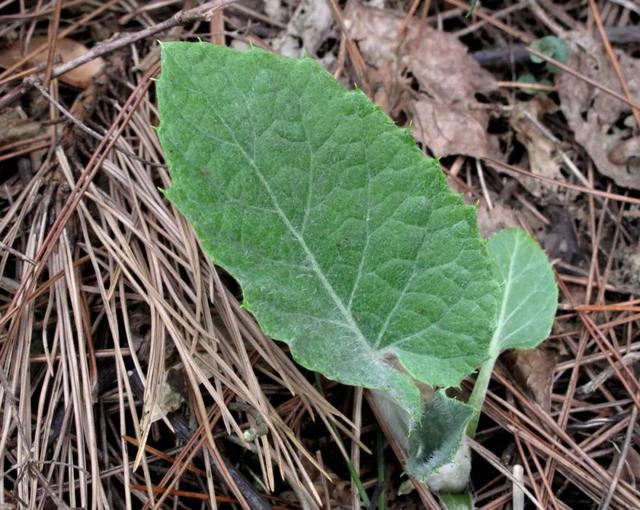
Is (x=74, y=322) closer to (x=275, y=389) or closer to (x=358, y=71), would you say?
(x=275, y=389)

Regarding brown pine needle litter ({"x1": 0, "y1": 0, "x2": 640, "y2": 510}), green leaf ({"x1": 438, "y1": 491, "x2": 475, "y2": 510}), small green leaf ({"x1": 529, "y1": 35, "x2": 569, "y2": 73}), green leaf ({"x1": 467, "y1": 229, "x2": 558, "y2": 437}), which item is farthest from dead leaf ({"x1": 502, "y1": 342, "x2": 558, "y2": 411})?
small green leaf ({"x1": 529, "y1": 35, "x2": 569, "y2": 73})

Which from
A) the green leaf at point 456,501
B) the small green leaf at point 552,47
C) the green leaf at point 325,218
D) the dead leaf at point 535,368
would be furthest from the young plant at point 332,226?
the small green leaf at point 552,47

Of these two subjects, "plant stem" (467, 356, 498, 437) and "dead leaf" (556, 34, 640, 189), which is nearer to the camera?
"plant stem" (467, 356, 498, 437)

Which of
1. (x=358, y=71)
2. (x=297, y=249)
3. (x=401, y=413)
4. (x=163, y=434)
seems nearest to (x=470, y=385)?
(x=401, y=413)

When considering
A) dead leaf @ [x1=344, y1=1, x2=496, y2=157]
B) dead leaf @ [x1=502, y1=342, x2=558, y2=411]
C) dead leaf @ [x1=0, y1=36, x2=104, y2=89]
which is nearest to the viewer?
dead leaf @ [x1=502, y1=342, x2=558, y2=411]

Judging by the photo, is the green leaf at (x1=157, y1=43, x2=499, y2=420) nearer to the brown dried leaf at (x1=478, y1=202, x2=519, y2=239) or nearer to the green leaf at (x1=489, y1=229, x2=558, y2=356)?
the green leaf at (x1=489, y1=229, x2=558, y2=356)
